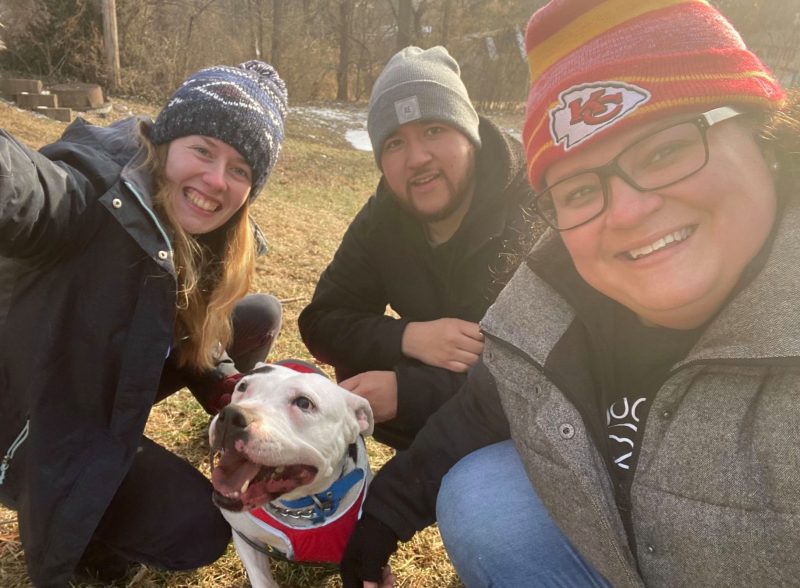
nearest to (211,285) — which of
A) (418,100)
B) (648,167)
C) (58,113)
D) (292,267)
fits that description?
(418,100)

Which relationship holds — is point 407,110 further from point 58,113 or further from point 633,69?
point 58,113

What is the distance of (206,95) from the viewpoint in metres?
2.24

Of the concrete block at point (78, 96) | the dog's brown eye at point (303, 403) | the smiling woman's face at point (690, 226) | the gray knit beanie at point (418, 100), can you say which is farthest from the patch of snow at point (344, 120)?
the smiling woman's face at point (690, 226)

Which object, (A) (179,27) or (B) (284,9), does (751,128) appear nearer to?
(A) (179,27)

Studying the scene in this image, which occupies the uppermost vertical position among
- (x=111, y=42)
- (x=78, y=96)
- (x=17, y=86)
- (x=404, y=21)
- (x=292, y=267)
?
(x=404, y=21)

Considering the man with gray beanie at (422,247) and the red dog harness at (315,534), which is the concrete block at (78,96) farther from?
the red dog harness at (315,534)

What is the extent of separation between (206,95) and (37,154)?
0.69 metres

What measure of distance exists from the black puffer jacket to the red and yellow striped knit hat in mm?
1321

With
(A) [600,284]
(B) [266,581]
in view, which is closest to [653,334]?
(A) [600,284]

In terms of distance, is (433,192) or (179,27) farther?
(179,27)

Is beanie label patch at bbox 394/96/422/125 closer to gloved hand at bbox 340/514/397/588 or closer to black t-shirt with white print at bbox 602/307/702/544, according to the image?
black t-shirt with white print at bbox 602/307/702/544

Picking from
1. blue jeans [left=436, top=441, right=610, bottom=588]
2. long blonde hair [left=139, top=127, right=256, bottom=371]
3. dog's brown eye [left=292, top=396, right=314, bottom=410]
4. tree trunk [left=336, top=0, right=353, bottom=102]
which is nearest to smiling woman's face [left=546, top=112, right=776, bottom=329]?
blue jeans [left=436, top=441, right=610, bottom=588]

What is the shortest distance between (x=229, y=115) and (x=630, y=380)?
1.68 m

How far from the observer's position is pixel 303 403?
205cm
